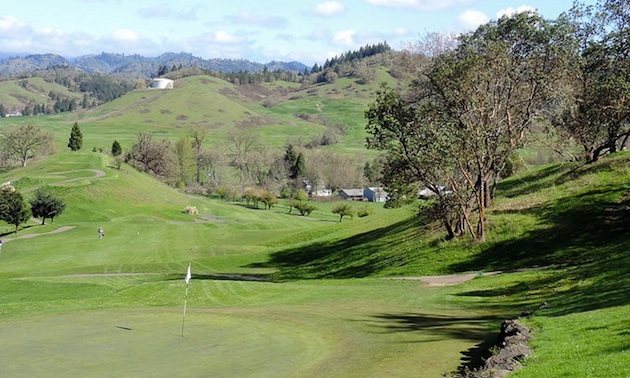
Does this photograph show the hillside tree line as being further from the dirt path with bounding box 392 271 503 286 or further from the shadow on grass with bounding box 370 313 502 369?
the shadow on grass with bounding box 370 313 502 369

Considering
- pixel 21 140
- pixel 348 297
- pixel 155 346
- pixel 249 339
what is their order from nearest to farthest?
1. pixel 155 346
2. pixel 249 339
3. pixel 348 297
4. pixel 21 140

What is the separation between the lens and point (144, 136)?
195500 mm

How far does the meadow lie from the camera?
20031 mm

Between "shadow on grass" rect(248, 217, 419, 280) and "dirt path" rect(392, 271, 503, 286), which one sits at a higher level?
"dirt path" rect(392, 271, 503, 286)

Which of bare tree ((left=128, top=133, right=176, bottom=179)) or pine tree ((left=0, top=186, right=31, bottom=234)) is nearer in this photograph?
pine tree ((left=0, top=186, right=31, bottom=234))

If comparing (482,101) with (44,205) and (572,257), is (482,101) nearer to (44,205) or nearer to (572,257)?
(572,257)

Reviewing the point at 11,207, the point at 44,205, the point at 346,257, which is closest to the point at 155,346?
the point at 346,257

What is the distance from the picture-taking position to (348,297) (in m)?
36.0

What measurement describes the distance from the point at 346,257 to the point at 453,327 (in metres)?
36.4

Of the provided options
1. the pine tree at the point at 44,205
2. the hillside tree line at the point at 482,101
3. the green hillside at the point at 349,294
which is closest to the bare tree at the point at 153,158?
the pine tree at the point at 44,205

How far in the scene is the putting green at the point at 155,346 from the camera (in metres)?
19.4

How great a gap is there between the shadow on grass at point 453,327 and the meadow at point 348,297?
0.11 m

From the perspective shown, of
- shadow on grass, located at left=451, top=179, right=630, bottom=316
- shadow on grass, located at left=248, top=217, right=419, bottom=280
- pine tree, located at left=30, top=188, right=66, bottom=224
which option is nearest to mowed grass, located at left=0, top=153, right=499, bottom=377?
shadow on grass, located at left=248, top=217, right=419, bottom=280

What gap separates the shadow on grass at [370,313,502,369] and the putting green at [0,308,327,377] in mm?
3977
